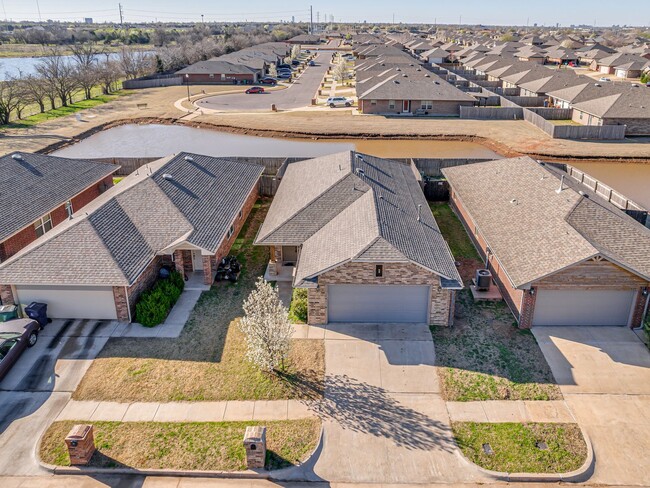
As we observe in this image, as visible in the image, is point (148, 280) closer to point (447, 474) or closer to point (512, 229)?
point (447, 474)

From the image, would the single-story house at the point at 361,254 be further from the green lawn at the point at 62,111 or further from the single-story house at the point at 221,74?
the single-story house at the point at 221,74

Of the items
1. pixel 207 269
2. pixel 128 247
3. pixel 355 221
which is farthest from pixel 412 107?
pixel 128 247

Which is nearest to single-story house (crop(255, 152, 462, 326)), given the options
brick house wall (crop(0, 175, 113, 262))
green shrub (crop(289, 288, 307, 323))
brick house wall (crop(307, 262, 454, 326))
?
brick house wall (crop(307, 262, 454, 326))

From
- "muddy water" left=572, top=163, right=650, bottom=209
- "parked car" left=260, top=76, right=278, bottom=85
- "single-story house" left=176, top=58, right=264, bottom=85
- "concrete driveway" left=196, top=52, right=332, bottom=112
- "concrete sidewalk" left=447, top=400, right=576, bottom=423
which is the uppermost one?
"single-story house" left=176, top=58, right=264, bottom=85

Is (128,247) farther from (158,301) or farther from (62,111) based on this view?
(62,111)

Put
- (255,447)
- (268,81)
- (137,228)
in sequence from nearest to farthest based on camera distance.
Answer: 1. (255,447)
2. (137,228)
3. (268,81)

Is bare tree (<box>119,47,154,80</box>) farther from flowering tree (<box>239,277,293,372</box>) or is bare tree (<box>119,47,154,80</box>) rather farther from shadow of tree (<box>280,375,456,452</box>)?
shadow of tree (<box>280,375,456,452</box>)

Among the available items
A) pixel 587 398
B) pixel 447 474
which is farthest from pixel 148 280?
pixel 587 398
